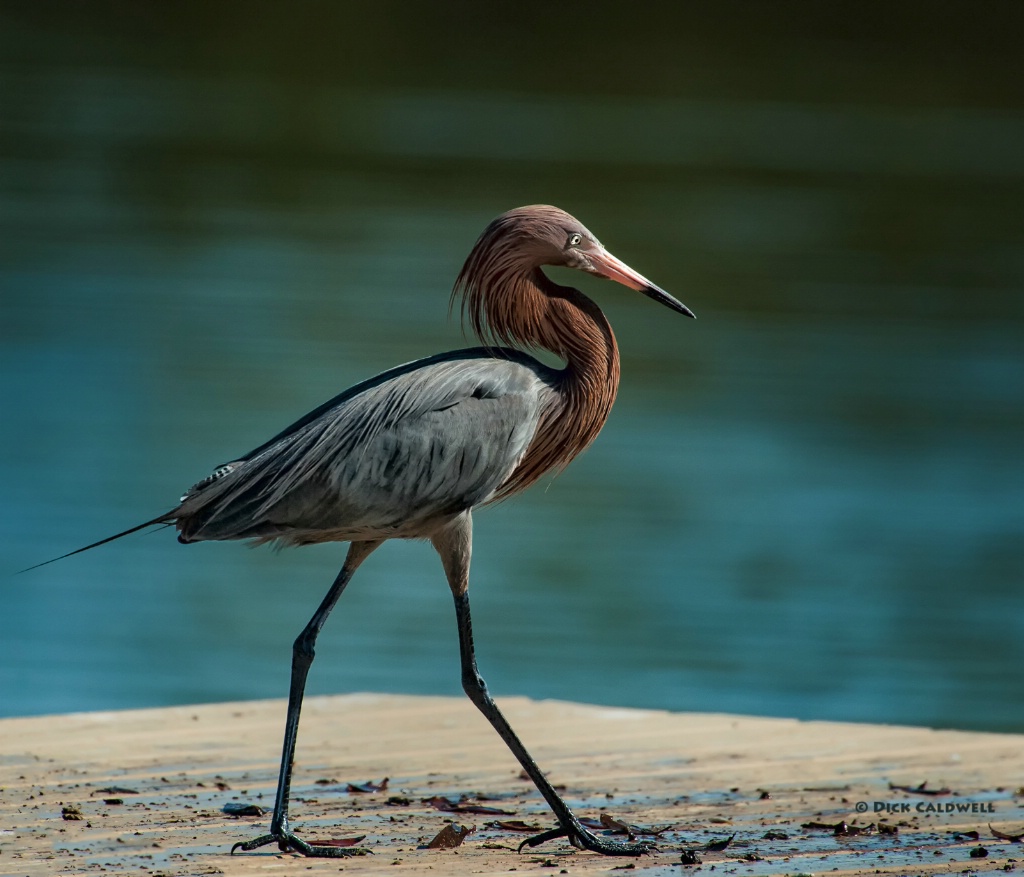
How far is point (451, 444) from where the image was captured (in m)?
3.58

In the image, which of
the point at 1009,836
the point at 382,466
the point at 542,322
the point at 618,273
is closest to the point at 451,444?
the point at 382,466

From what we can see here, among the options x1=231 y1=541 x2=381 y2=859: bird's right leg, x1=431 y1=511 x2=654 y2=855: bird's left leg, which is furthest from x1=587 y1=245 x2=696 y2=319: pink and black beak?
x1=231 y1=541 x2=381 y2=859: bird's right leg

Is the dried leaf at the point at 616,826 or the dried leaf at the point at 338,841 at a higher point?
the dried leaf at the point at 616,826

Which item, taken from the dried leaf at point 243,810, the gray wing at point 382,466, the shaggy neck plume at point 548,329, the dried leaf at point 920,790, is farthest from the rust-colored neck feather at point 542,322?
the dried leaf at point 920,790

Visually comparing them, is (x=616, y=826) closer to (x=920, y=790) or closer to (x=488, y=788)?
(x=488, y=788)

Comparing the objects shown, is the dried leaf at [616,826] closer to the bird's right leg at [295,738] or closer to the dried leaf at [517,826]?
the dried leaf at [517,826]

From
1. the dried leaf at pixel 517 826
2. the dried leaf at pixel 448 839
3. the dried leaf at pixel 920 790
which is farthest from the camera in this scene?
the dried leaf at pixel 920 790

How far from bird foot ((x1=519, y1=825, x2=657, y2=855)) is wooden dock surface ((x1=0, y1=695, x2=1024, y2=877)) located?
1.4 inches

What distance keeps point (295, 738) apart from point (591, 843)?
2.47 feet

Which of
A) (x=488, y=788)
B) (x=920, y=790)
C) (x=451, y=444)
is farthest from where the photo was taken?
(x=488, y=788)

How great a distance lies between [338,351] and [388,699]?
626cm

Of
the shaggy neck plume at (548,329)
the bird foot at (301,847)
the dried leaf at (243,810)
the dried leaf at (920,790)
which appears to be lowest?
the bird foot at (301,847)

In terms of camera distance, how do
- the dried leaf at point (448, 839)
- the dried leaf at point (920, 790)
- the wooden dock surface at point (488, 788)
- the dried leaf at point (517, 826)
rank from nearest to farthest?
the wooden dock surface at point (488, 788)
the dried leaf at point (448, 839)
the dried leaf at point (517, 826)
the dried leaf at point (920, 790)

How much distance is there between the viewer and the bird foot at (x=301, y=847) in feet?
10.9
